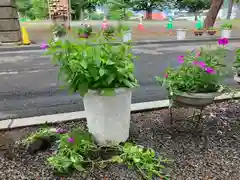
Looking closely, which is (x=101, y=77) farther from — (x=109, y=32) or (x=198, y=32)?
(x=198, y=32)

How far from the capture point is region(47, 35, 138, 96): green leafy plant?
1879 millimetres

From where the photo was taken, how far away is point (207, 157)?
2.11 meters

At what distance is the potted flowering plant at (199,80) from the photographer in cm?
228

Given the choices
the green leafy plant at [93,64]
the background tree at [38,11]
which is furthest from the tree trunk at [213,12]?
the green leafy plant at [93,64]

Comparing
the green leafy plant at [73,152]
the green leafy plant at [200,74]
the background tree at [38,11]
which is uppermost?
the background tree at [38,11]

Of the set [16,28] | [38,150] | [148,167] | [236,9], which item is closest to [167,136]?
[148,167]

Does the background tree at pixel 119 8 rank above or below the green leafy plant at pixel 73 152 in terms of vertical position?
above

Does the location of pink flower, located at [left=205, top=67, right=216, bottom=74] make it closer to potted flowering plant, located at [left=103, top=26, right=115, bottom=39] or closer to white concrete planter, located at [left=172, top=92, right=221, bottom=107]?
white concrete planter, located at [left=172, top=92, right=221, bottom=107]

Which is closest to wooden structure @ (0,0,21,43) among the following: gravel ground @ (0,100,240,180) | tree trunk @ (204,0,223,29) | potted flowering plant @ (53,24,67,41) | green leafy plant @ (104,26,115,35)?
gravel ground @ (0,100,240,180)

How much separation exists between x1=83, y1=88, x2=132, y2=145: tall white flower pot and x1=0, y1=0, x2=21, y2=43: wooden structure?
8.95m

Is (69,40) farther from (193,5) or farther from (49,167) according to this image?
(193,5)

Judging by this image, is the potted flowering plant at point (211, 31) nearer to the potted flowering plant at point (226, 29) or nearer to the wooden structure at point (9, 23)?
the potted flowering plant at point (226, 29)

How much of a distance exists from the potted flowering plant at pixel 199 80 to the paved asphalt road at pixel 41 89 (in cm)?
139

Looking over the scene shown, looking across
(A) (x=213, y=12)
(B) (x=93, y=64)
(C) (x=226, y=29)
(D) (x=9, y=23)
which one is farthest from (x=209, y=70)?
(A) (x=213, y=12)
